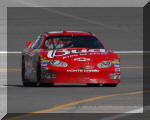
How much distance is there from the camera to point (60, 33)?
1750cm

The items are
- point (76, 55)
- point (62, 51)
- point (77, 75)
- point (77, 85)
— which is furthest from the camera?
point (77, 85)

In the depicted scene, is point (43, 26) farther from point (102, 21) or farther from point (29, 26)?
point (102, 21)

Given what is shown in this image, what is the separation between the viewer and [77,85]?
1706 cm

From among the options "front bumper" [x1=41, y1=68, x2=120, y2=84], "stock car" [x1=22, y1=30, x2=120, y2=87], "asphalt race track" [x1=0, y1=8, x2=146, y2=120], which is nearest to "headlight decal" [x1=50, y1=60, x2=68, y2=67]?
"stock car" [x1=22, y1=30, x2=120, y2=87]

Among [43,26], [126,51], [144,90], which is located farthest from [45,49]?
[43,26]

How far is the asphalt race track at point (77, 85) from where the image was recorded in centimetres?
1221

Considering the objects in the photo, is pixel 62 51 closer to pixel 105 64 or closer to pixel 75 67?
pixel 75 67

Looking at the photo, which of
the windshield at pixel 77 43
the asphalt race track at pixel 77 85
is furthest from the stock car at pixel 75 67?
the windshield at pixel 77 43

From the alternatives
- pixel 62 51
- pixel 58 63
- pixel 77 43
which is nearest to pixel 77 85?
pixel 77 43

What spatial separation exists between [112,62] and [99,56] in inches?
12.7

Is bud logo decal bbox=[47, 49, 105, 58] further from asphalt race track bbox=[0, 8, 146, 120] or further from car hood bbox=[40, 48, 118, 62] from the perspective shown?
asphalt race track bbox=[0, 8, 146, 120]

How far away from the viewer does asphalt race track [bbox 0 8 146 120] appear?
12211mm

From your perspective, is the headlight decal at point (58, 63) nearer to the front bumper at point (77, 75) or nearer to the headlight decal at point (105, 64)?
the front bumper at point (77, 75)

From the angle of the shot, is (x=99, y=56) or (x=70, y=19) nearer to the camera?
(x=99, y=56)
